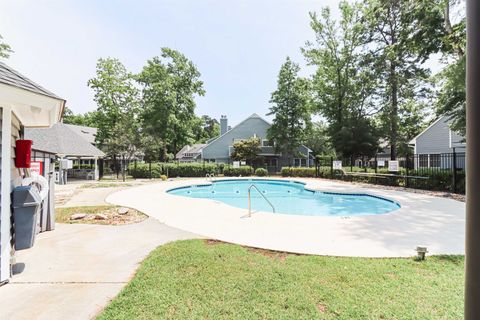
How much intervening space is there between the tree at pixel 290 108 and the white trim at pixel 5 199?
84.4 ft

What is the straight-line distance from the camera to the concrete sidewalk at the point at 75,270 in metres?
2.57

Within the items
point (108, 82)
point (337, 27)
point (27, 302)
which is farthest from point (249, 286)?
point (108, 82)

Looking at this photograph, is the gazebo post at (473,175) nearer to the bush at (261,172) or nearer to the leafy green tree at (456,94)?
the leafy green tree at (456,94)

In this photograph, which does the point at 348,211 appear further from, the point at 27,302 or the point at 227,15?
the point at 227,15

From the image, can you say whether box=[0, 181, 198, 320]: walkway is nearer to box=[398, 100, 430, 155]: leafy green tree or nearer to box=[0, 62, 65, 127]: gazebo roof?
box=[0, 62, 65, 127]: gazebo roof

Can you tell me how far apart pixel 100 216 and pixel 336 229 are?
20.7 ft

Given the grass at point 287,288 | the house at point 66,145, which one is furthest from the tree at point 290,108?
the grass at point 287,288

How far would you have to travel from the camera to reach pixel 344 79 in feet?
82.7

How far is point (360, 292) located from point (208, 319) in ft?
5.95

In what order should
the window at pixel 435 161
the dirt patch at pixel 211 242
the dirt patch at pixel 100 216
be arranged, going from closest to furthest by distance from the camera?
the dirt patch at pixel 211 242
the dirt patch at pixel 100 216
the window at pixel 435 161

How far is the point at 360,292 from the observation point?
2.82m

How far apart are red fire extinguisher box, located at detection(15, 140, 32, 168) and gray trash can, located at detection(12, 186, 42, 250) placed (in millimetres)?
636

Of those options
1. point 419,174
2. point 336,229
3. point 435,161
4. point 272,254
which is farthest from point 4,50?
point 435,161

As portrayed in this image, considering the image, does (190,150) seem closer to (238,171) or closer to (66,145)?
(238,171)
